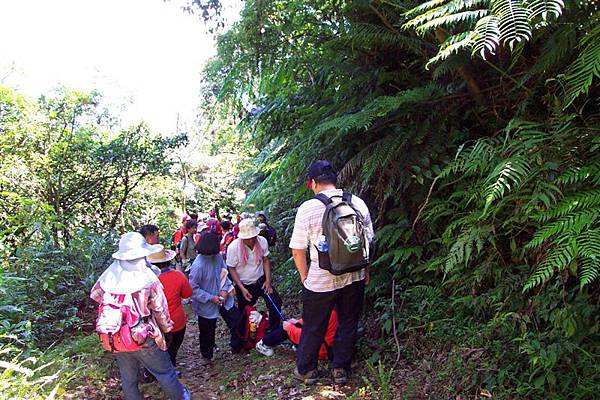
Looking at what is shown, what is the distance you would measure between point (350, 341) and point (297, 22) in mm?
3804

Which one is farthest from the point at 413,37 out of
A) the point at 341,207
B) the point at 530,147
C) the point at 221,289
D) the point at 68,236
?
the point at 68,236

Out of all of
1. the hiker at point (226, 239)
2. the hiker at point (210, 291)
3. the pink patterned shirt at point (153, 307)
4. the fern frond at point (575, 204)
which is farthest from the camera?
the hiker at point (226, 239)

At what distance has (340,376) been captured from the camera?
3975 millimetres

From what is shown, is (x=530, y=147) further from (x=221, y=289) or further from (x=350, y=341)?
(x=221, y=289)

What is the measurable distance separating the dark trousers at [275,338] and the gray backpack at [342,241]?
171 centimetres

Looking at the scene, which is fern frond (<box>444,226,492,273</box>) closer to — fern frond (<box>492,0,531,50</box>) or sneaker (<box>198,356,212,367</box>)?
fern frond (<box>492,0,531,50</box>)

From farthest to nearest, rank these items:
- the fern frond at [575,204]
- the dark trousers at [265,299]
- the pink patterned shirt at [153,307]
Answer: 1. the dark trousers at [265,299]
2. the pink patterned shirt at [153,307]
3. the fern frond at [575,204]

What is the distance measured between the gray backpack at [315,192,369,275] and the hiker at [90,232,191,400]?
59.2 inches

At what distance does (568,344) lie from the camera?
292 centimetres

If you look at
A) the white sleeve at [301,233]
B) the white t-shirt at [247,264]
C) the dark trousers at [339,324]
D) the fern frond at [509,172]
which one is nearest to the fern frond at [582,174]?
the fern frond at [509,172]

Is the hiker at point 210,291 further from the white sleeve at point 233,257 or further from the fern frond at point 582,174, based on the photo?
the fern frond at point 582,174

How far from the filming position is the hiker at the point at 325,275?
3.67 metres

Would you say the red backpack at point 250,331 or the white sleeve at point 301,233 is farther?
the red backpack at point 250,331

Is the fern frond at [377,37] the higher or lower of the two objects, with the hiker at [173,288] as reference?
higher
